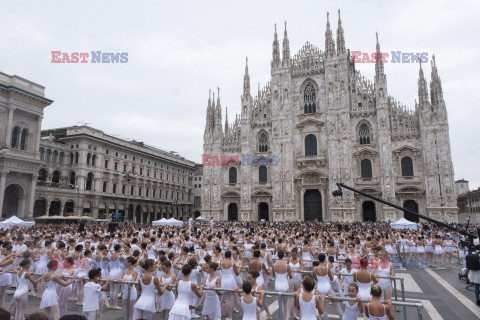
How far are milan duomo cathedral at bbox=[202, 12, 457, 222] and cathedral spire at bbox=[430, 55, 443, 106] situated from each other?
102mm

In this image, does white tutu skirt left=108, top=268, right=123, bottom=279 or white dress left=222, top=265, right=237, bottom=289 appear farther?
white tutu skirt left=108, top=268, right=123, bottom=279

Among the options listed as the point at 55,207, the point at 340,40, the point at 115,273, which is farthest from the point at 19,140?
the point at 340,40

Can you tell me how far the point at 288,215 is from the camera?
40.5m

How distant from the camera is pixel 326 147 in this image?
40.8m

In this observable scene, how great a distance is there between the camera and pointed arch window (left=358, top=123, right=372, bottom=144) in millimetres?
39250

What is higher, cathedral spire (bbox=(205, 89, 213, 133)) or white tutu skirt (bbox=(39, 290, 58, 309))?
cathedral spire (bbox=(205, 89, 213, 133))

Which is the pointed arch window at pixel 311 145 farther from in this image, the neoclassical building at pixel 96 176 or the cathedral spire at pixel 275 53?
the neoclassical building at pixel 96 176

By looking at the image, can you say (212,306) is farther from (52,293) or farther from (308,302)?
(52,293)

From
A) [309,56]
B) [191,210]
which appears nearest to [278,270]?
[309,56]

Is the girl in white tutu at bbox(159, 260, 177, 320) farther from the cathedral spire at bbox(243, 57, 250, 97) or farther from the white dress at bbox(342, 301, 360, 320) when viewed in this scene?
the cathedral spire at bbox(243, 57, 250, 97)

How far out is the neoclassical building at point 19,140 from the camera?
34.3 meters

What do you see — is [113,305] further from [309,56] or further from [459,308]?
[309,56]

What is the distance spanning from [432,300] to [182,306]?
28.4ft

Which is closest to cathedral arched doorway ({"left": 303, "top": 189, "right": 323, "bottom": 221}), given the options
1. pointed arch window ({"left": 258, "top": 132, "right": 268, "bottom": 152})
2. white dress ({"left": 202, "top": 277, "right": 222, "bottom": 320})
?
pointed arch window ({"left": 258, "top": 132, "right": 268, "bottom": 152})
